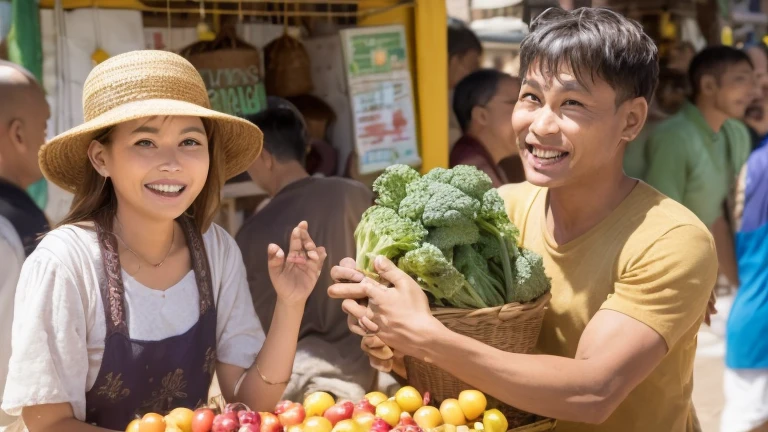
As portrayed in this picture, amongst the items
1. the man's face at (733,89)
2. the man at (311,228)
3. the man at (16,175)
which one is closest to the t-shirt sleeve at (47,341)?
the man at (16,175)

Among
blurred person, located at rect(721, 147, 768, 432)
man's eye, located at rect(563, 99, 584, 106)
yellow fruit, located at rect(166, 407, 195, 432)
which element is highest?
man's eye, located at rect(563, 99, 584, 106)

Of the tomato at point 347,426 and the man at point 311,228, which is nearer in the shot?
the tomato at point 347,426

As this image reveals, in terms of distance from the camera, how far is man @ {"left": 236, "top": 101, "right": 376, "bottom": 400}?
4375mm

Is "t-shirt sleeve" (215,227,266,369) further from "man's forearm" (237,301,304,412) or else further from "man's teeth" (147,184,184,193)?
"man's teeth" (147,184,184,193)

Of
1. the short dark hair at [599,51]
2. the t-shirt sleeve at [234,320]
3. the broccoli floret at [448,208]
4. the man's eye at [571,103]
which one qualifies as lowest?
the t-shirt sleeve at [234,320]

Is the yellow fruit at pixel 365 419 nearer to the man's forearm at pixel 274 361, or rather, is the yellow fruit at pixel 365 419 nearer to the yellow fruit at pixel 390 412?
the yellow fruit at pixel 390 412

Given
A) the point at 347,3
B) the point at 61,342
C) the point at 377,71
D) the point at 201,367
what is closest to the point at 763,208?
the point at 377,71

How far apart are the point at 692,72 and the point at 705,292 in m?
4.80

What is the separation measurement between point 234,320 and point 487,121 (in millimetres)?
3528

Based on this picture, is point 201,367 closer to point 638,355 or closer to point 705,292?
point 638,355

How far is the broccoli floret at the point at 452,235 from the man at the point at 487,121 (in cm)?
327

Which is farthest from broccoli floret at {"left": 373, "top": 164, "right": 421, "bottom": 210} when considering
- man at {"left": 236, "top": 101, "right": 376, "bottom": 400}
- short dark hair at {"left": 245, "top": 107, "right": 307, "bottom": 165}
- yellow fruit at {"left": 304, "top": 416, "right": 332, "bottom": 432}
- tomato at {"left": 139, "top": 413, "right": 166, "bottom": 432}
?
short dark hair at {"left": 245, "top": 107, "right": 307, "bottom": 165}

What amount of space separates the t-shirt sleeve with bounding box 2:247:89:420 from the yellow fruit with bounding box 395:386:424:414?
88cm

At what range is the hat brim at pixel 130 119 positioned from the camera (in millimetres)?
2254
